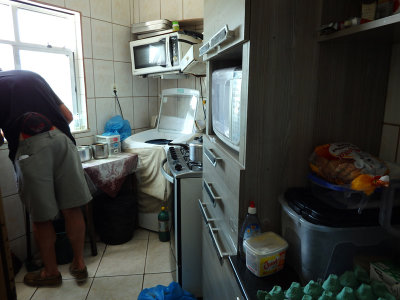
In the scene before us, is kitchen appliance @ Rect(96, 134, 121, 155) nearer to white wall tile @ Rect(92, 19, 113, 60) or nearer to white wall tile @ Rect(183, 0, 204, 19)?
white wall tile @ Rect(92, 19, 113, 60)

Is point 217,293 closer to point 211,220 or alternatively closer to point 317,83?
point 211,220

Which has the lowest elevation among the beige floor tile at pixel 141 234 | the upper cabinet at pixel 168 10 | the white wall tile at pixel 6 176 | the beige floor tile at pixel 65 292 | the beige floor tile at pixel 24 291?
the beige floor tile at pixel 65 292

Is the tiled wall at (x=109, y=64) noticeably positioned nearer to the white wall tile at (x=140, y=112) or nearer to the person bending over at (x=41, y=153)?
the white wall tile at (x=140, y=112)

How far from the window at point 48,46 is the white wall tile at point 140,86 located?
522mm

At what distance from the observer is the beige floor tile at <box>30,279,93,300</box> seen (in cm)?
163

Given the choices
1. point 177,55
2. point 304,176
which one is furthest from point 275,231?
point 177,55

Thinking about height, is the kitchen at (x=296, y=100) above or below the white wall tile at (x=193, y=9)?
below

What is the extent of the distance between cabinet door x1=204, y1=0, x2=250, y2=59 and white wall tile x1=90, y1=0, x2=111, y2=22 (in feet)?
5.23

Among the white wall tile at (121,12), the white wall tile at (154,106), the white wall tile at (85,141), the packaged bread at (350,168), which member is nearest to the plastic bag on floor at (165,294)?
the packaged bread at (350,168)

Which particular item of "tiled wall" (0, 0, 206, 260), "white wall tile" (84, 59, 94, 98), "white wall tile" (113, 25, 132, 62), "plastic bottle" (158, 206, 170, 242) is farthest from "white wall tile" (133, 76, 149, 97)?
"plastic bottle" (158, 206, 170, 242)

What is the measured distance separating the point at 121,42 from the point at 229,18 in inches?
79.1

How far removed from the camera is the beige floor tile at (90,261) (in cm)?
184

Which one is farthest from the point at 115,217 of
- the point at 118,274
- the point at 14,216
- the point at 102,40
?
the point at 102,40

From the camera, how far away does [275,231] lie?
2.69 ft
